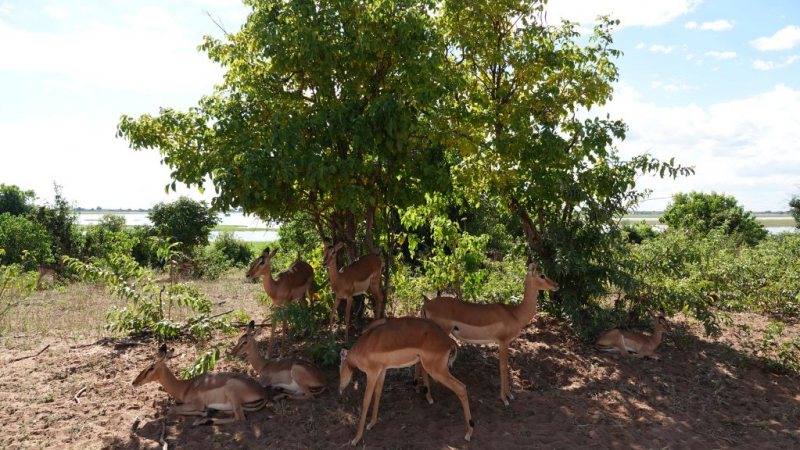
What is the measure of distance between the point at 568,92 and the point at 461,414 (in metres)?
6.33

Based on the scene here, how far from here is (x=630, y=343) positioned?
8.71 m

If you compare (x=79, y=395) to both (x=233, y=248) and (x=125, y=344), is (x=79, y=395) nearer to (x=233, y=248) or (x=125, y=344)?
(x=125, y=344)

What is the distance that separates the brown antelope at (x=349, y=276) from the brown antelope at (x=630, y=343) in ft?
12.6

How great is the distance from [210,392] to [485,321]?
12.0 feet

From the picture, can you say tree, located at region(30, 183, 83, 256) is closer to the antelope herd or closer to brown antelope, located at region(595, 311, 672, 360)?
the antelope herd

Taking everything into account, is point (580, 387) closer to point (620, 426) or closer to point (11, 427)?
point (620, 426)

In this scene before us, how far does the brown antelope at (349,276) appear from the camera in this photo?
8344 mm

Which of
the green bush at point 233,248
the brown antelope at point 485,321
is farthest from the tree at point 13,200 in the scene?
the brown antelope at point 485,321

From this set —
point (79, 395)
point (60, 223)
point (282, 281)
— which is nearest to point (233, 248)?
point (60, 223)

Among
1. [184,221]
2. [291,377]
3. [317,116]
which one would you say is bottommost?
[291,377]

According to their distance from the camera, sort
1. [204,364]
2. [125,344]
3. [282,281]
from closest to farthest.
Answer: [204,364] < [282,281] < [125,344]

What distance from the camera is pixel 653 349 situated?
885cm

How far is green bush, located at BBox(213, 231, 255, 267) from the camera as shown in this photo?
28594 mm

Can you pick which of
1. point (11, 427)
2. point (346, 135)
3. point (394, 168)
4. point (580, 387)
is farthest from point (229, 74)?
point (580, 387)
